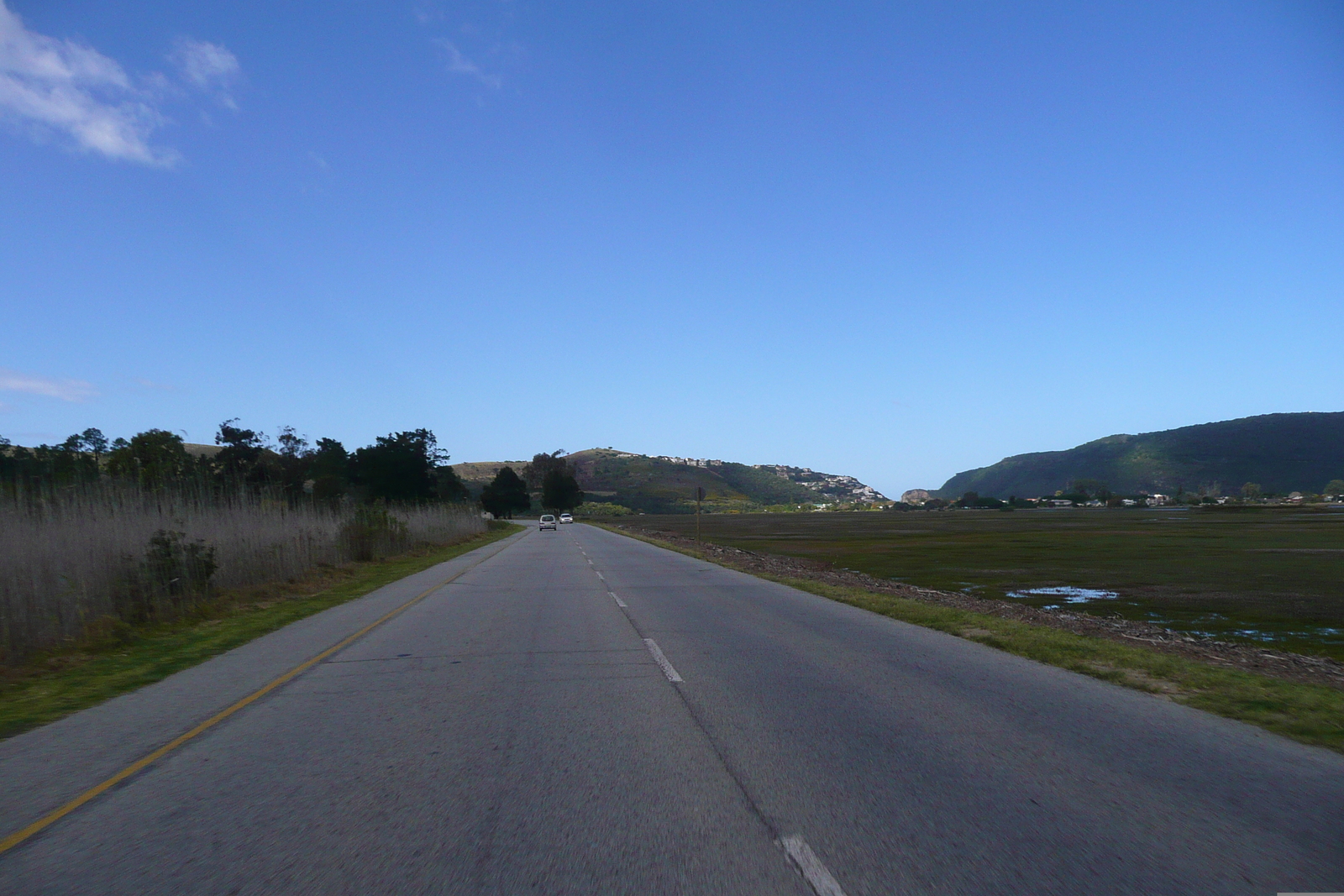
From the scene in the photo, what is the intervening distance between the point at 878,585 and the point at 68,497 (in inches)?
723

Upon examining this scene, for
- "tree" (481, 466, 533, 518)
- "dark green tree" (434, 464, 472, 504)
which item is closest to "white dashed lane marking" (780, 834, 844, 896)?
"dark green tree" (434, 464, 472, 504)

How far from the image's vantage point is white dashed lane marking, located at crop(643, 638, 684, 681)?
28.8ft

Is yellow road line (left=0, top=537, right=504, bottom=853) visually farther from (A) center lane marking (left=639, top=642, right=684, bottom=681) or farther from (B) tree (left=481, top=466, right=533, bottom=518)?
(B) tree (left=481, top=466, right=533, bottom=518)

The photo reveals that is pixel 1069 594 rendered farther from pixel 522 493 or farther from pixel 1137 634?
pixel 522 493

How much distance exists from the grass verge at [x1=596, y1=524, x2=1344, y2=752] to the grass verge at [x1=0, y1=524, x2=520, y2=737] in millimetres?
10779

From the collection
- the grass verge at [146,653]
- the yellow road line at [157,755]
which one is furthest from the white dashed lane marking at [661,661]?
the grass verge at [146,653]

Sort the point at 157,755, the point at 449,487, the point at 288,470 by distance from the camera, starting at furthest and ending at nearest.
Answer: the point at 449,487 < the point at 288,470 < the point at 157,755

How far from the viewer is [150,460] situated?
22.3m

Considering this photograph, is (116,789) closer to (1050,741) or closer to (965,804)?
(965,804)

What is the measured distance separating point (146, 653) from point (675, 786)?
9681 mm

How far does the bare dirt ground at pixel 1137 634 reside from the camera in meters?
9.87

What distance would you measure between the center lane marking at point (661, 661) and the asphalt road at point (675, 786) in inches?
6.7

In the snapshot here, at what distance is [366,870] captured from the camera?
13.1 ft

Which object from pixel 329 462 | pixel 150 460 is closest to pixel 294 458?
pixel 329 462
